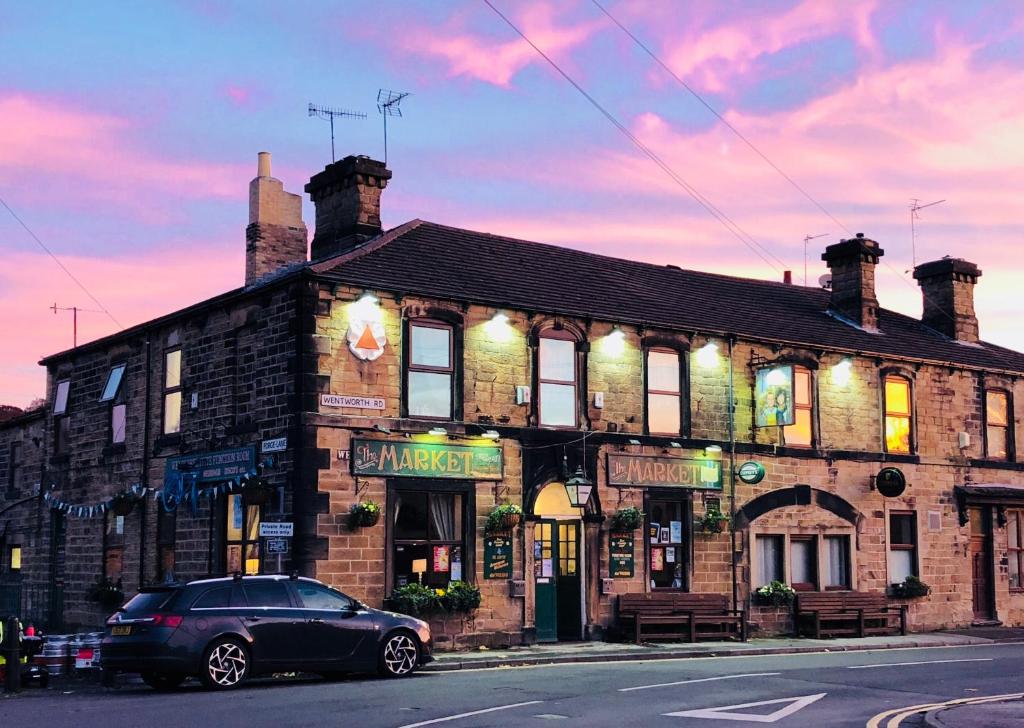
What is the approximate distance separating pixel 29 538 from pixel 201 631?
698 inches

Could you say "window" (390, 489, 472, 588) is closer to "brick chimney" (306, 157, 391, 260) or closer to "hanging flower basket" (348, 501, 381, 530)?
"hanging flower basket" (348, 501, 381, 530)

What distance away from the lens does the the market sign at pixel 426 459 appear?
21.8 meters

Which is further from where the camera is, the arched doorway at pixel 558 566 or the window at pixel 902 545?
the window at pixel 902 545

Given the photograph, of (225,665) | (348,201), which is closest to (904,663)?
(225,665)

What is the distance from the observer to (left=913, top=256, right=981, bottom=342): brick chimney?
111 feet

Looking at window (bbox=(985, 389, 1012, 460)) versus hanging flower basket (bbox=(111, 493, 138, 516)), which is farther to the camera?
window (bbox=(985, 389, 1012, 460))

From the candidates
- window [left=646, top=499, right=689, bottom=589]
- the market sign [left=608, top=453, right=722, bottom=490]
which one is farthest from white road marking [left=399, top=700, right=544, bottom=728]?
window [left=646, top=499, right=689, bottom=589]

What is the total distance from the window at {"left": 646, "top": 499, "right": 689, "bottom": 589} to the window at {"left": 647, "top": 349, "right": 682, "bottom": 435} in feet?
5.18

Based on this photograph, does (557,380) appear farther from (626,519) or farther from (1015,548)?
(1015,548)

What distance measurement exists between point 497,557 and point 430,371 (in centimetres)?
370

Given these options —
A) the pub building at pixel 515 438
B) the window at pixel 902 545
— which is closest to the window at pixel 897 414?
the pub building at pixel 515 438

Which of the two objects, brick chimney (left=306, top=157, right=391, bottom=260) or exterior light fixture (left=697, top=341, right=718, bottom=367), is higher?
brick chimney (left=306, top=157, right=391, bottom=260)

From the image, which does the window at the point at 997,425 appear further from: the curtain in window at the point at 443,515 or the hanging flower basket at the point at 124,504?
the hanging flower basket at the point at 124,504

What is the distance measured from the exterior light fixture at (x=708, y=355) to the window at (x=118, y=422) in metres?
12.5
